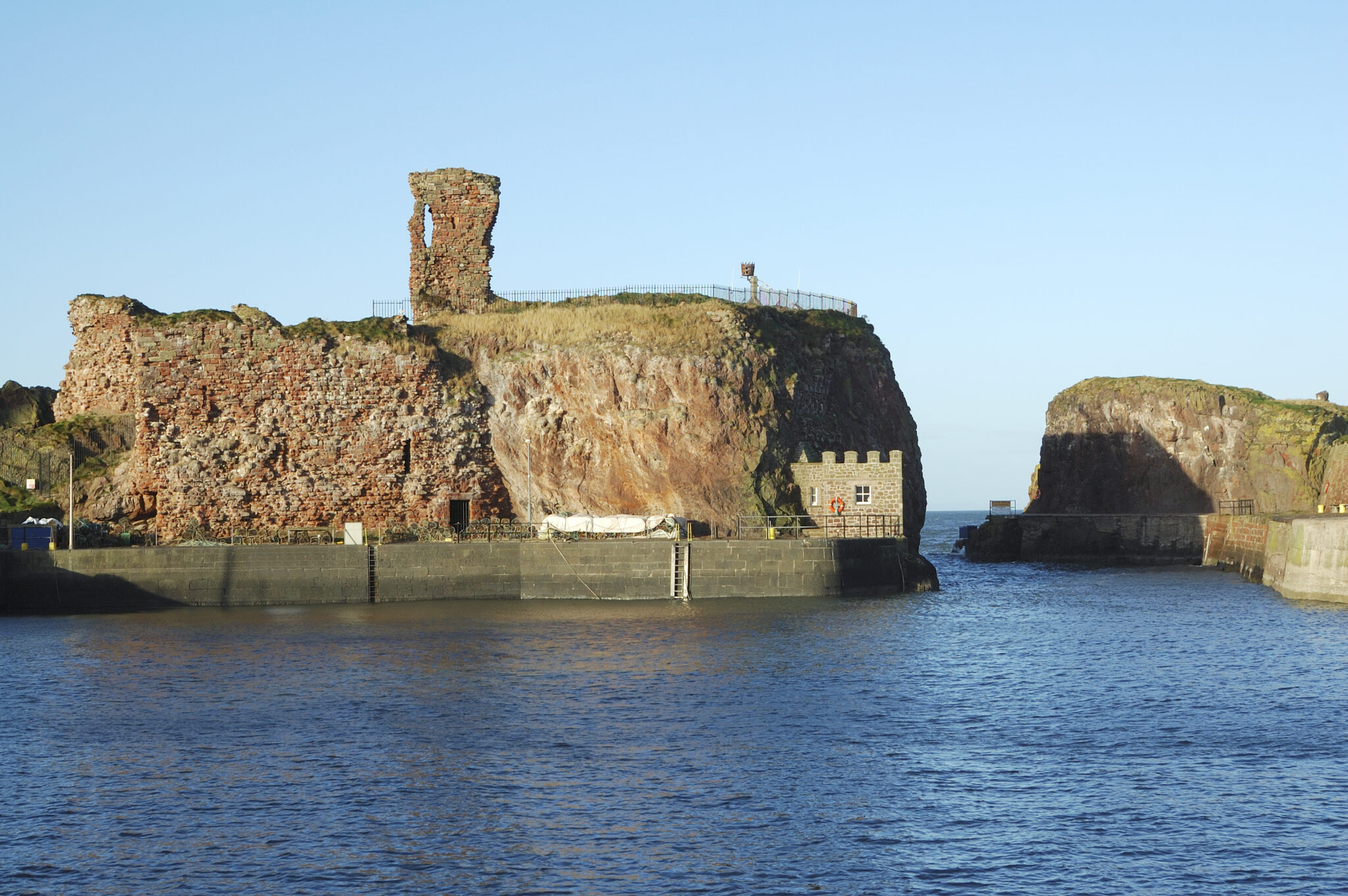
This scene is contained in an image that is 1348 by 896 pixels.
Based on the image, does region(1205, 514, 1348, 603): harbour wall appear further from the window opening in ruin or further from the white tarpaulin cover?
the window opening in ruin

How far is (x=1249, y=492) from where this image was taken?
10462cm

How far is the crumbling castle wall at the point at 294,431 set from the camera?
232 ft

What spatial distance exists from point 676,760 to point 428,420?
44.8m

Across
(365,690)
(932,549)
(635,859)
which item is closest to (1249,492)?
(932,549)

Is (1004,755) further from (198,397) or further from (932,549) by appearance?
(932,549)

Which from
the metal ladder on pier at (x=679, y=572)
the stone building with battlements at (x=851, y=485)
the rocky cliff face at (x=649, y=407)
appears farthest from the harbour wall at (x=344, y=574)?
the rocky cliff face at (x=649, y=407)

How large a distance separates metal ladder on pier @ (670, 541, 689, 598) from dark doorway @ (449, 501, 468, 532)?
1619cm

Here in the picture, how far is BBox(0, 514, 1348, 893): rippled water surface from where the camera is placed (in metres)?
22.1

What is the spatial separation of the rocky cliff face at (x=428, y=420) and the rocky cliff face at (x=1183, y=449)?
44.2m

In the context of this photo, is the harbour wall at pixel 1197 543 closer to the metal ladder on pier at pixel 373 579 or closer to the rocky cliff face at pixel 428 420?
the rocky cliff face at pixel 428 420

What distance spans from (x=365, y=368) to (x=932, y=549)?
81290mm

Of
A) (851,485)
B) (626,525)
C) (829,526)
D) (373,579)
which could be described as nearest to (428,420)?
(373,579)

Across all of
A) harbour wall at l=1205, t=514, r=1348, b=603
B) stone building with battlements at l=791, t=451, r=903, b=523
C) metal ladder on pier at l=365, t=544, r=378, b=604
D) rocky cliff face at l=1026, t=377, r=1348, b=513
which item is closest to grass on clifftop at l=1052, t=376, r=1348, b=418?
rocky cliff face at l=1026, t=377, r=1348, b=513

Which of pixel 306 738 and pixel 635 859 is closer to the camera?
pixel 635 859
